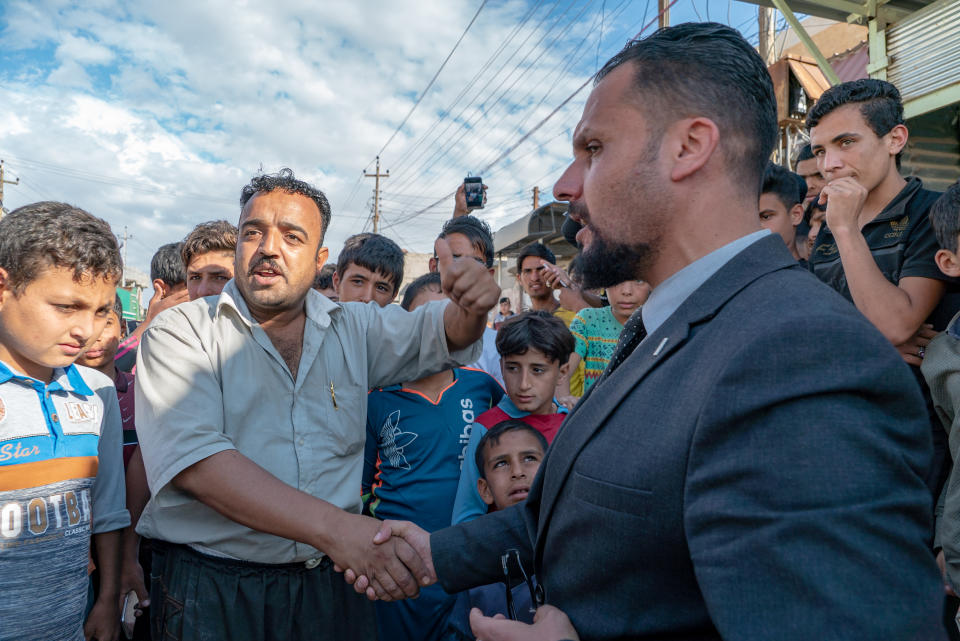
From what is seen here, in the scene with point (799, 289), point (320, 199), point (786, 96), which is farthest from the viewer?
point (786, 96)

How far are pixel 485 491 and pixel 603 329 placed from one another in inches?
65.0

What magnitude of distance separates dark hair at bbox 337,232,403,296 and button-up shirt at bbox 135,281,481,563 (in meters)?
1.70

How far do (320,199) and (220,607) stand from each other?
5.53ft

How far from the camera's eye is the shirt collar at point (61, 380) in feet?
6.72

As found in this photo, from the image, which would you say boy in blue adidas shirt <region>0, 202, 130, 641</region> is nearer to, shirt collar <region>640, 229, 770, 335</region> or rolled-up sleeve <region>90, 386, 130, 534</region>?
rolled-up sleeve <region>90, 386, 130, 534</region>

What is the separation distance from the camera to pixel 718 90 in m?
1.44

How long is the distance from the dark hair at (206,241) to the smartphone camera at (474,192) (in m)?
1.67

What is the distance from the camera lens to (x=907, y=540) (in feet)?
2.85

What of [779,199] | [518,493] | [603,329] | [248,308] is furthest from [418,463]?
[779,199]

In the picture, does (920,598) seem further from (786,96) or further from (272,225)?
(786,96)

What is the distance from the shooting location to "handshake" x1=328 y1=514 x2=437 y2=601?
2.13 meters

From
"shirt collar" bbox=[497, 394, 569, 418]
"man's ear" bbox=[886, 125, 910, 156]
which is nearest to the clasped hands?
"shirt collar" bbox=[497, 394, 569, 418]

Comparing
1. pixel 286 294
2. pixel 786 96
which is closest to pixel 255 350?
pixel 286 294

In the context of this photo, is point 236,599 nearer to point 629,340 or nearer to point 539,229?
point 629,340
